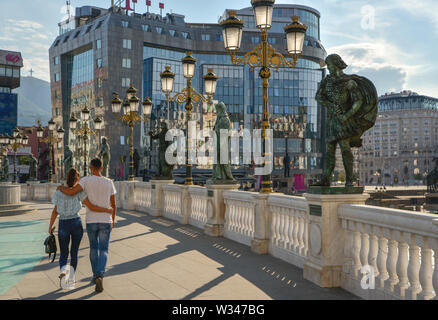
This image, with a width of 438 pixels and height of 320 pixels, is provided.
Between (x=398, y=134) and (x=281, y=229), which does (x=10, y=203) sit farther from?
(x=398, y=134)

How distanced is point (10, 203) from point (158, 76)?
57.5 meters

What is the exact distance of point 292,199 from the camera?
8.43 m

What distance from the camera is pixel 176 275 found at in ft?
25.2

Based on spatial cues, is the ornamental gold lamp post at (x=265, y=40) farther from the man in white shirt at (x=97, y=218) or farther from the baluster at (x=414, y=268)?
the baluster at (x=414, y=268)

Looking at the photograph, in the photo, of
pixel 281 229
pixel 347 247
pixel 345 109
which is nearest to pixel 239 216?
pixel 281 229

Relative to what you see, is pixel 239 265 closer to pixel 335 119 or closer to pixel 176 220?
pixel 335 119

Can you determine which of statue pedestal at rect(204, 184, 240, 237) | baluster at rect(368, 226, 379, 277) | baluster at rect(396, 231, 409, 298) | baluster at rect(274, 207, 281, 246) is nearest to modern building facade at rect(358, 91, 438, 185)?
statue pedestal at rect(204, 184, 240, 237)

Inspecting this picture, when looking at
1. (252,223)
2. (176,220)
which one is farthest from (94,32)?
(252,223)

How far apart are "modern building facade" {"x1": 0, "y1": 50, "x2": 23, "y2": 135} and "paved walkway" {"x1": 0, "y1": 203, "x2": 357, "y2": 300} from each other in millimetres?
95915

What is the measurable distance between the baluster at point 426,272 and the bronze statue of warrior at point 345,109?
7.49 ft

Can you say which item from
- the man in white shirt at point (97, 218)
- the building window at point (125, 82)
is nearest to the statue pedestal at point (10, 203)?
the man in white shirt at point (97, 218)

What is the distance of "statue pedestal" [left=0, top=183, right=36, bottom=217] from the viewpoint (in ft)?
66.3

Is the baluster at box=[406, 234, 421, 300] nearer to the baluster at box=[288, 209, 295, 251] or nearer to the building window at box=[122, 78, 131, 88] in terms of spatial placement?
the baluster at box=[288, 209, 295, 251]
